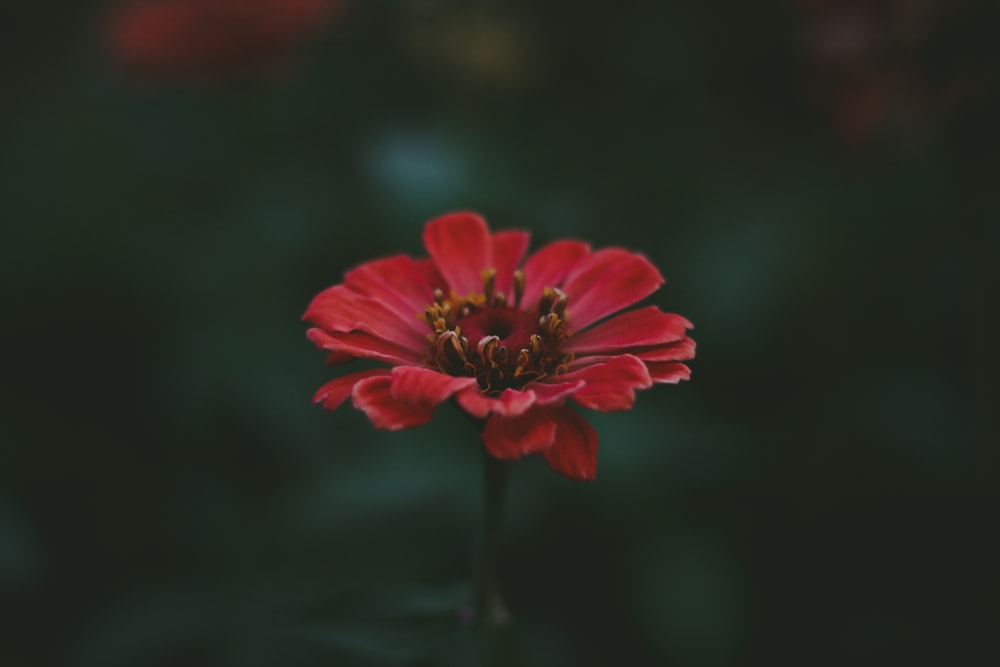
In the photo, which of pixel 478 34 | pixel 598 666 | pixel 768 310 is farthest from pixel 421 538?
pixel 478 34

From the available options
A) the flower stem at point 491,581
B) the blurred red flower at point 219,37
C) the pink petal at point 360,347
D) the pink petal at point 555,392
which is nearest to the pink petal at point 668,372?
the pink petal at point 555,392

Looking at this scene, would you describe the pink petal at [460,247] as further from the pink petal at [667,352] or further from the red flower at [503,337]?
the pink petal at [667,352]

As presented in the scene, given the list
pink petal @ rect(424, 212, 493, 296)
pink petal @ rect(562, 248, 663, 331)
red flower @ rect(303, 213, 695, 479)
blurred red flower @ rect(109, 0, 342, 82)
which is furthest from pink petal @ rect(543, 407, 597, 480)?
blurred red flower @ rect(109, 0, 342, 82)

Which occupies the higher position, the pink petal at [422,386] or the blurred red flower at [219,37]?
the blurred red flower at [219,37]

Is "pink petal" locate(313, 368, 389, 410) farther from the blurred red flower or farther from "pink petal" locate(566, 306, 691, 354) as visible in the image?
the blurred red flower

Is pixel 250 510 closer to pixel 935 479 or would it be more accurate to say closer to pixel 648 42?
pixel 935 479

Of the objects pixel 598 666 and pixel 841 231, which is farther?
pixel 841 231

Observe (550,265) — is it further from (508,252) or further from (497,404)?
(497,404)

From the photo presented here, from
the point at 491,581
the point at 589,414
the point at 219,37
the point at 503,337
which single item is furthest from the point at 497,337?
the point at 219,37
